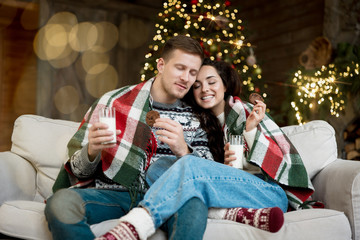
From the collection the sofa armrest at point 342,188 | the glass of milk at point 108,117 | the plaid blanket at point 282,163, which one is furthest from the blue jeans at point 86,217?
the sofa armrest at point 342,188

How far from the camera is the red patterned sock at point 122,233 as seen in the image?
1.23 meters

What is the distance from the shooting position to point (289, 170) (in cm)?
179

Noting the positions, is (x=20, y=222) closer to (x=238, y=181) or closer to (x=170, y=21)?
(x=238, y=181)

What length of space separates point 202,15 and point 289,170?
7.21ft

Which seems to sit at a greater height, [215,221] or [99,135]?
[99,135]

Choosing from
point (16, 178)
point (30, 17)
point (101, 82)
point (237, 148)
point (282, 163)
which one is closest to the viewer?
point (237, 148)

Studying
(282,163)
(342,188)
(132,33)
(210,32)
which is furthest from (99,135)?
(132,33)

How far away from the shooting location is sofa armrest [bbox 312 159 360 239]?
5.38 ft

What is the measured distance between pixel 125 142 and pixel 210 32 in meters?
2.19

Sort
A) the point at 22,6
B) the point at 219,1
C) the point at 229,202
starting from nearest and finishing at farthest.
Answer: the point at 229,202 < the point at 219,1 < the point at 22,6

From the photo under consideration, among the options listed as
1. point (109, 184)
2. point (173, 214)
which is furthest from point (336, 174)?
point (109, 184)

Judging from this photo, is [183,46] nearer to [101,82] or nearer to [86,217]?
[86,217]

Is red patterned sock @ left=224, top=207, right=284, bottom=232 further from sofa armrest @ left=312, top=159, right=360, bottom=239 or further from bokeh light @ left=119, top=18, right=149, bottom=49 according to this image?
bokeh light @ left=119, top=18, right=149, bottom=49

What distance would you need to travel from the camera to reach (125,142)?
1818 mm
